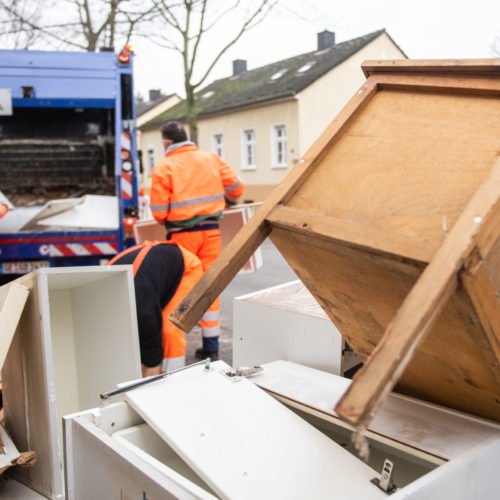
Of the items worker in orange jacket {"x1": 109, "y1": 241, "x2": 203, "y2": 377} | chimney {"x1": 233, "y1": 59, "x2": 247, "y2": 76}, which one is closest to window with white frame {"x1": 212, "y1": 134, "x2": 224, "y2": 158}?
chimney {"x1": 233, "y1": 59, "x2": 247, "y2": 76}

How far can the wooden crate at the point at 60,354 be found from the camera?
1.90 metres

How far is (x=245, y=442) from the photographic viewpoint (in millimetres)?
1575

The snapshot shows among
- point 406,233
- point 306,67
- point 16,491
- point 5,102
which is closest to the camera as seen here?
point 406,233

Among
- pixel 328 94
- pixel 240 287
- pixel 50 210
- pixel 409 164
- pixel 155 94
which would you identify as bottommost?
pixel 240 287

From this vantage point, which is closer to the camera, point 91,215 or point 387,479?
point 387,479

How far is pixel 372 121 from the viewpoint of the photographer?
162 centimetres

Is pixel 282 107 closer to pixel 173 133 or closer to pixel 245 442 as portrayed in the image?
pixel 173 133

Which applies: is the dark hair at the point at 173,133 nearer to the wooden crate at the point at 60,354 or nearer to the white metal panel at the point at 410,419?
the wooden crate at the point at 60,354

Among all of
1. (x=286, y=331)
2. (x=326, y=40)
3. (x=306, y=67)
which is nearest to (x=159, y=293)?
(x=286, y=331)

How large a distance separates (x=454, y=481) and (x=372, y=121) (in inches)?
34.1

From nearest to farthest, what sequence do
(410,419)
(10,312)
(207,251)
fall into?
(410,419)
(10,312)
(207,251)

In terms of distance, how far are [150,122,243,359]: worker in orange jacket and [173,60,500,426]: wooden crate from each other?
2741 mm

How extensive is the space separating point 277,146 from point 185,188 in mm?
16217

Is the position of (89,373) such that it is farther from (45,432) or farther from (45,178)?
(45,178)
